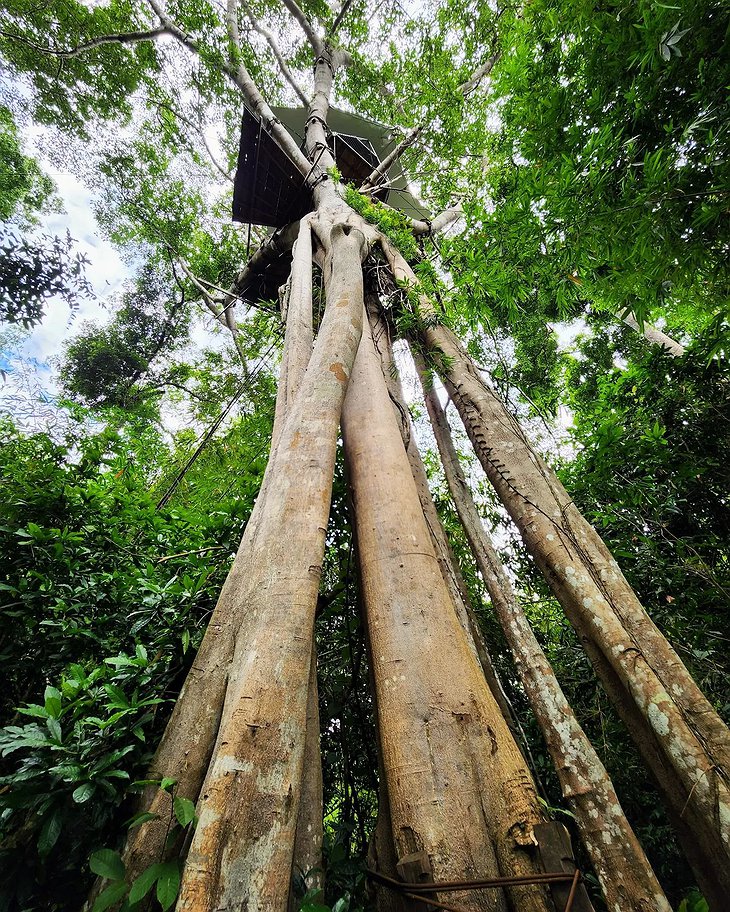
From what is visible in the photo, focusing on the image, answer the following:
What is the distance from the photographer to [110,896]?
1.05m

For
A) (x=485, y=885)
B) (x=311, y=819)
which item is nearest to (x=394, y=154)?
(x=311, y=819)

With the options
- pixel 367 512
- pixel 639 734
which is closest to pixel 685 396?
pixel 639 734

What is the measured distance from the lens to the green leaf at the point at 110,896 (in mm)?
1021

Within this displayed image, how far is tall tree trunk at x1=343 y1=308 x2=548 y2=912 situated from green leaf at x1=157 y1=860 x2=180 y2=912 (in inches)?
26.2

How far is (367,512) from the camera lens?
7.48 ft

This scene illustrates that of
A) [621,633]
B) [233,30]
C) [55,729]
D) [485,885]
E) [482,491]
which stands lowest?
[485,885]

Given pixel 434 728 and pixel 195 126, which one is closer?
pixel 434 728

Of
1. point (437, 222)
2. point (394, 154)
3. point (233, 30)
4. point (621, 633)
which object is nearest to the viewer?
point (621, 633)

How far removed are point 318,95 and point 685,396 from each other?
681 centimetres

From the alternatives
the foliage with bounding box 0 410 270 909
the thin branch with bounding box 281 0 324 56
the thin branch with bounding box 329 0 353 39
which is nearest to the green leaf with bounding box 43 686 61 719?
the foliage with bounding box 0 410 270 909

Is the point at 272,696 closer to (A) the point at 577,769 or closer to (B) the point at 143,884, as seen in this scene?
(B) the point at 143,884

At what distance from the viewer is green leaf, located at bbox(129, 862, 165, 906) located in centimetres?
100

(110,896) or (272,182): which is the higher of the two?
(272,182)

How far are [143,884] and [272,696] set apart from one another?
47 cm
